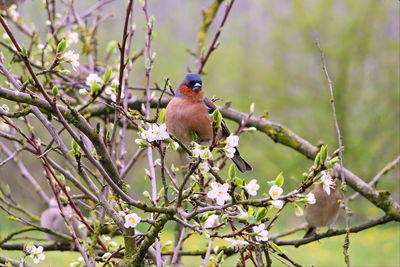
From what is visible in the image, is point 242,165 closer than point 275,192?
No

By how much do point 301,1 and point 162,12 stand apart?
15.2 feet

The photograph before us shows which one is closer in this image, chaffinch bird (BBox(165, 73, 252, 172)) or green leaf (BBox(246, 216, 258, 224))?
green leaf (BBox(246, 216, 258, 224))

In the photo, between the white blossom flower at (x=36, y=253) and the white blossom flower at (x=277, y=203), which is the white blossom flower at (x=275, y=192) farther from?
the white blossom flower at (x=36, y=253)

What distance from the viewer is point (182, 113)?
2924 millimetres

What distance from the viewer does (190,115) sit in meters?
2.88

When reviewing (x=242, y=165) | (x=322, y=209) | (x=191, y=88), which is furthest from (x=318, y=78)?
(x=191, y=88)

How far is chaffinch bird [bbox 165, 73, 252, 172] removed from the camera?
2.85 meters

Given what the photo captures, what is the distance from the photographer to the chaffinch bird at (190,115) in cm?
285

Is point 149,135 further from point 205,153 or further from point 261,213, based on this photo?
point 261,213

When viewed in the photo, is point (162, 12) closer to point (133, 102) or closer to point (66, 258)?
point (66, 258)

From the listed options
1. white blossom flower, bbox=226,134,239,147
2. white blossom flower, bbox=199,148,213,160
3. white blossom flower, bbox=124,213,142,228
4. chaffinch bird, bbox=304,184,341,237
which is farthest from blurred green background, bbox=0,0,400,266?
white blossom flower, bbox=199,148,213,160

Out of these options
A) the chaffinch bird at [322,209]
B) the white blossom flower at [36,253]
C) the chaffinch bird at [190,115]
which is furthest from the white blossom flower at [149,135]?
the chaffinch bird at [322,209]

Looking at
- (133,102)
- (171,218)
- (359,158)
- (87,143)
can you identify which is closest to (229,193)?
(171,218)

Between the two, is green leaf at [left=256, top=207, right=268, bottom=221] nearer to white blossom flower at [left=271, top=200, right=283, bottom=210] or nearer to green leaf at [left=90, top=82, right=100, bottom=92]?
white blossom flower at [left=271, top=200, right=283, bottom=210]
